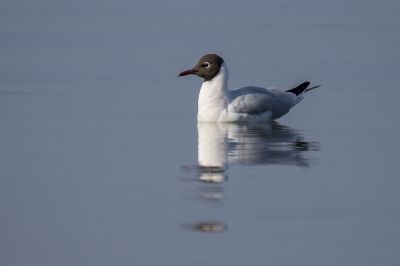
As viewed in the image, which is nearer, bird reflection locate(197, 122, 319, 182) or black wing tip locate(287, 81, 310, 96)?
bird reflection locate(197, 122, 319, 182)

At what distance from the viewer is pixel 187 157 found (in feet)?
37.7

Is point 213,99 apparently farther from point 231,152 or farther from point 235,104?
point 231,152

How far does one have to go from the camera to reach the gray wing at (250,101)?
14492 mm

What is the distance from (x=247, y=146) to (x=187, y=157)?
99cm

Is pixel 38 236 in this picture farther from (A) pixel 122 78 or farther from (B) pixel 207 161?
(A) pixel 122 78

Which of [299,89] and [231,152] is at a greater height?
[299,89]

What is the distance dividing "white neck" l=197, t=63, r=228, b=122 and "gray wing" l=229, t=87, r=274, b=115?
5.0 inches

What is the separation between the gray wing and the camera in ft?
47.5

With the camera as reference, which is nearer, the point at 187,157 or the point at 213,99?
the point at 187,157

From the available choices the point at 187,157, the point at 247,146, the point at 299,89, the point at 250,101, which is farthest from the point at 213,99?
the point at 187,157

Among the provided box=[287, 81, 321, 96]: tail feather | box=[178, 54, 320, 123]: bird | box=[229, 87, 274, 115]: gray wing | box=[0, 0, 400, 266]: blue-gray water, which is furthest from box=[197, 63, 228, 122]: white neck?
box=[287, 81, 321, 96]: tail feather

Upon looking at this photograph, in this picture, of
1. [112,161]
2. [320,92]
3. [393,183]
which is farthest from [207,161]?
[320,92]

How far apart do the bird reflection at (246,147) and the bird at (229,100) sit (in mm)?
153

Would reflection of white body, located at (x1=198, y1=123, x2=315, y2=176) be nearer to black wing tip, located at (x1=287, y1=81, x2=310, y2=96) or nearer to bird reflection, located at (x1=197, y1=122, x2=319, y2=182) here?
bird reflection, located at (x1=197, y1=122, x2=319, y2=182)
